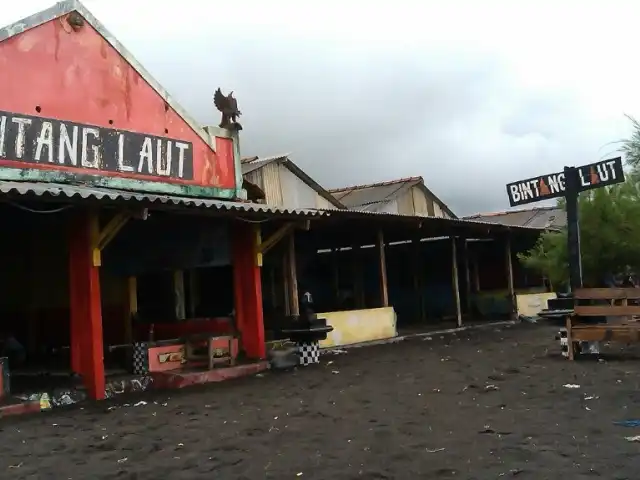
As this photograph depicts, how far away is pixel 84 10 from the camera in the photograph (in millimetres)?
9516

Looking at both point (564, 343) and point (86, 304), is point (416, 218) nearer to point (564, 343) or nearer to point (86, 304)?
point (564, 343)

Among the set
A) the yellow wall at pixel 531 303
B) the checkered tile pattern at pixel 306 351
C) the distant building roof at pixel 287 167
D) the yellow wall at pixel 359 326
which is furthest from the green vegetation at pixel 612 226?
the distant building roof at pixel 287 167

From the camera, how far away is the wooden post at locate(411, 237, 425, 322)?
18.4 meters

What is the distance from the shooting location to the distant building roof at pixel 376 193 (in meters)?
26.7

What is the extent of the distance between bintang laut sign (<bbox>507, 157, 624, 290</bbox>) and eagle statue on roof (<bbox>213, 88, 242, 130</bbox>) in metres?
4.69

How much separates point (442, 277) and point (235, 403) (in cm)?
1435

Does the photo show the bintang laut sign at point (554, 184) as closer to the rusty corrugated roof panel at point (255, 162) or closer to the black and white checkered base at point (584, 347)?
the black and white checkered base at point (584, 347)

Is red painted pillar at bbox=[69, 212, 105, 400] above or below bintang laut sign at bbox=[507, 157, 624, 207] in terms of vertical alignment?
below

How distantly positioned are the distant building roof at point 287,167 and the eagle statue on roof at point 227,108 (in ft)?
34.2

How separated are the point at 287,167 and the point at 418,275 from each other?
23.9 feet

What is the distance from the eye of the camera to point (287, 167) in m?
24.2

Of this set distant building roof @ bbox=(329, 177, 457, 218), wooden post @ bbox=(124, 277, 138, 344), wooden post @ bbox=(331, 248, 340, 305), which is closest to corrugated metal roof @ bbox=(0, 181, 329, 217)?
wooden post @ bbox=(124, 277, 138, 344)

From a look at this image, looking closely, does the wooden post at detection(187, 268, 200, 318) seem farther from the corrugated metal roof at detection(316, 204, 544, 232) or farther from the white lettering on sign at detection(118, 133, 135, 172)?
the white lettering on sign at detection(118, 133, 135, 172)

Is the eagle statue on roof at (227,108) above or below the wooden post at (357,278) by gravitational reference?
above
